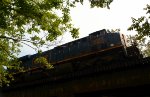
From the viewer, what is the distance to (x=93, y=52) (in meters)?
16.1

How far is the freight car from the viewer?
47.5ft

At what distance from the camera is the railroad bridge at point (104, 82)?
10922 mm

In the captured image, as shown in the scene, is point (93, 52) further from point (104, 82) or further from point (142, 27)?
point (142, 27)

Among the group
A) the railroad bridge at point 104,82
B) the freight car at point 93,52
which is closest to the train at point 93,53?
the freight car at point 93,52

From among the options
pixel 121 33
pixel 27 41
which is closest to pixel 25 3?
pixel 27 41

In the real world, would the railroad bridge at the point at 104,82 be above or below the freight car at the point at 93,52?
below

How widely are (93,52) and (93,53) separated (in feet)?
1.35

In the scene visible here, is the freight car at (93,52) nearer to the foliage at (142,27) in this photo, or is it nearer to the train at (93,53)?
the train at (93,53)

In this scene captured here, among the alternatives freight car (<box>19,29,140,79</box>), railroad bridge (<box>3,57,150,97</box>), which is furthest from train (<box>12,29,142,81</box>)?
railroad bridge (<box>3,57,150,97</box>)

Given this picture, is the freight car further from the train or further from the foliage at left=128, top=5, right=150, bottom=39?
the foliage at left=128, top=5, right=150, bottom=39

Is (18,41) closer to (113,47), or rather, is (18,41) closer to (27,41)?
(27,41)

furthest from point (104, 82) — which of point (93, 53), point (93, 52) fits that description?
point (93, 52)

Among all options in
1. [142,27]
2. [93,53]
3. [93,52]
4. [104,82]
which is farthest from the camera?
[93,52]

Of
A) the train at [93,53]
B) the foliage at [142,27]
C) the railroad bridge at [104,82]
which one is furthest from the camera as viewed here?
the train at [93,53]
